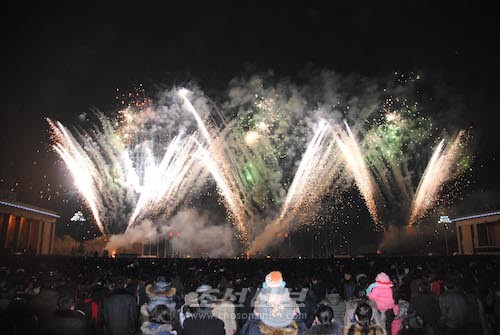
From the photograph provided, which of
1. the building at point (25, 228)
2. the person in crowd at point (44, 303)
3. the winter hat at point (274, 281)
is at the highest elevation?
the building at point (25, 228)

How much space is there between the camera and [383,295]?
27.2ft

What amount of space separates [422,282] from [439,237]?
7138 centimetres

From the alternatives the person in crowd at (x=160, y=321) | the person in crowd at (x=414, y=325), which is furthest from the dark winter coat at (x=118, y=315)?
the person in crowd at (x=414, y=325)

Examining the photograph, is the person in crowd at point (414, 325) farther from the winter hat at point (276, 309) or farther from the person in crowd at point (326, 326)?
the winter hat at point (276, 309)

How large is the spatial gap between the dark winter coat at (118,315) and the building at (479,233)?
153 ft

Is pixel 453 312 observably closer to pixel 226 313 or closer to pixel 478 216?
pixel 226 313

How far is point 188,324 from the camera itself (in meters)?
6.00

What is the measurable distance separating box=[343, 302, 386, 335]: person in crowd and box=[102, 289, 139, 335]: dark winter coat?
4.44 meters

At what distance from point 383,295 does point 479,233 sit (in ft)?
161

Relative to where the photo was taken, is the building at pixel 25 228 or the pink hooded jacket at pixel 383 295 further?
the building at pixel 25 228

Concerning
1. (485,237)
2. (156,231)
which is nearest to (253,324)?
(485,237)

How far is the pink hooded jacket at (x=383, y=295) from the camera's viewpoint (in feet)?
27.1

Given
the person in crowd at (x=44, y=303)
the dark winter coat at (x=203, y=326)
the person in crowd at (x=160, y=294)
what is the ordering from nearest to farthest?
the dark winter coat at (x=203, y=326), the person in crowd at (x=44, y=303), the person in crowd at (x=160, y=294)

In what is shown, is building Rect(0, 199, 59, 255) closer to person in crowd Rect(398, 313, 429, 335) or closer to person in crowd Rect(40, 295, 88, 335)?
person in crowd Rect(40, 295, 88, 335)
